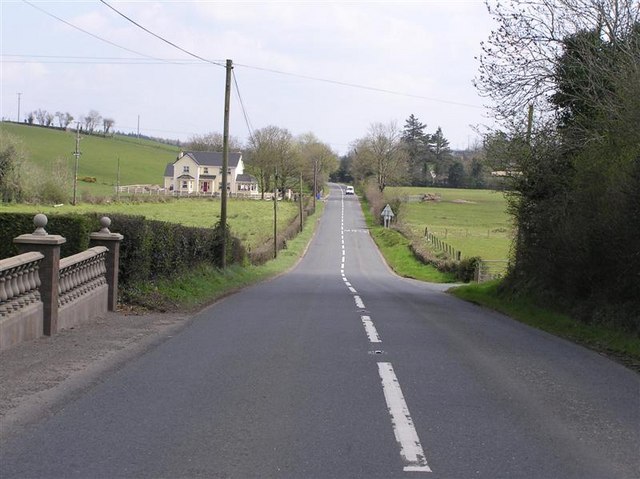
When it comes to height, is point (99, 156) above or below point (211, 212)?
above

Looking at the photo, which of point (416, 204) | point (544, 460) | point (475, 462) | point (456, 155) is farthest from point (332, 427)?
point (456, 155)

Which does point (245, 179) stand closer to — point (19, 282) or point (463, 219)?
point (463, 219)

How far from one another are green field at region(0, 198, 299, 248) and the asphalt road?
152ft

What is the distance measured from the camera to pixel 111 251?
1371cm

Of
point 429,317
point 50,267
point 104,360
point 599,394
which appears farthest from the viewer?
point 429,317

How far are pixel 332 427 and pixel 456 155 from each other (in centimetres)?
16311

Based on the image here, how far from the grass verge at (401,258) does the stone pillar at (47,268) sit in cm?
3640

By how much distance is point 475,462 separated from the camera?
5.33 meters

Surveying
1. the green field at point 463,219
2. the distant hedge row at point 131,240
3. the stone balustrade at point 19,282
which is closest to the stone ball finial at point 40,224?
the stone balustrade at point 19,282

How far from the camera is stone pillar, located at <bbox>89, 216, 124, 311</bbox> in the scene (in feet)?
44.5

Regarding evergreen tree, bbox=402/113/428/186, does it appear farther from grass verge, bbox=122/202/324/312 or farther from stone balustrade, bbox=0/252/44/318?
stone balustrade, bbox=0/252/44/318

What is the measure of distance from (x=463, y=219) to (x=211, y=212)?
113 ft

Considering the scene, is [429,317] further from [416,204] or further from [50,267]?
[416,204]

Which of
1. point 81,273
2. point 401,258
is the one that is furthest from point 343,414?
point 401,258
